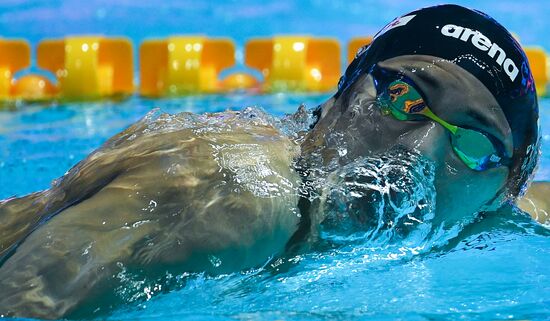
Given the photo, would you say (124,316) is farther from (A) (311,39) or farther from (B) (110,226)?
(A) (311,39)

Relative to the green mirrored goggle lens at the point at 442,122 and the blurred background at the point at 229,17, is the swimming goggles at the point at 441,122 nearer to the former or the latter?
the green mirrored goggle lens at the point at 442,122

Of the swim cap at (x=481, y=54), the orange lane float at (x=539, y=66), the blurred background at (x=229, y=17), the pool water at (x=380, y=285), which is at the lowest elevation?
the pool water at (x=380, y=285)

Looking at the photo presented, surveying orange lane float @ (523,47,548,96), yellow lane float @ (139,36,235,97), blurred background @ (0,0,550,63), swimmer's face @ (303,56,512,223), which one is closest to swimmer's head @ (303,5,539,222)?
swimmer's face @ (303,56,512,223)

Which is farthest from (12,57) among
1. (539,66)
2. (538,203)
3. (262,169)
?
(262,169)

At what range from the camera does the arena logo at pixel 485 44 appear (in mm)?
1857

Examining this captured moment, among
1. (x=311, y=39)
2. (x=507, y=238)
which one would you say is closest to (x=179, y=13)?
(x=311, y=39)

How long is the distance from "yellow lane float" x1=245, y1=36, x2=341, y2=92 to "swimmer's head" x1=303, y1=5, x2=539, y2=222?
133 inches

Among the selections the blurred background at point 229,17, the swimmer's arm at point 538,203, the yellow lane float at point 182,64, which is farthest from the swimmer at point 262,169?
the blurred background at point 229,17

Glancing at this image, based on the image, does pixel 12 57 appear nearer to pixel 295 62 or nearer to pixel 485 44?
pixel 295 62

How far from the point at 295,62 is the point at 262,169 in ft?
11.9

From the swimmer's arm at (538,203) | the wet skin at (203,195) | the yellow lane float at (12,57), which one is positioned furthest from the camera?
the yellow lane float at (12,57)

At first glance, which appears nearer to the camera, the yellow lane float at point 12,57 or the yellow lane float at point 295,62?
the yellow lane float at point 295,62

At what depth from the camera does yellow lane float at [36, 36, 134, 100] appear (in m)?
5.23

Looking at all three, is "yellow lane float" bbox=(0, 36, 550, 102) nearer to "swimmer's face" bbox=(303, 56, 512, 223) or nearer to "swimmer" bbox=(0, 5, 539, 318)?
"swimmer" bbox=(0, 5, 539, 318)
